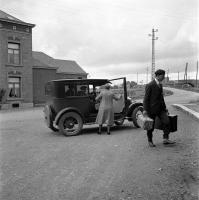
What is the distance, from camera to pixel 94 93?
1153cm

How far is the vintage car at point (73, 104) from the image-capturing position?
11.0 meters

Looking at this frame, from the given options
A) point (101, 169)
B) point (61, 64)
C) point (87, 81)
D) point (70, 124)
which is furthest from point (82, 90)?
point (61, 64)

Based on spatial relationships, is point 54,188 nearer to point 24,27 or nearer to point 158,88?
point 158,88

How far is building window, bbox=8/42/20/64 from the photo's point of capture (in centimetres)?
3559

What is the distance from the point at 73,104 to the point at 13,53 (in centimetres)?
2654

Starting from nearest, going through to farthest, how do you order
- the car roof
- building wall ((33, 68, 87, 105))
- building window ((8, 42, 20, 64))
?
the car roof → building window ((8, 42, 20, 64)) → building wall ((33, 68, 87, 105))

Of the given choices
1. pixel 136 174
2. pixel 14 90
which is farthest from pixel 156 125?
pixel 14 90

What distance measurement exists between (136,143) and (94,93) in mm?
3410

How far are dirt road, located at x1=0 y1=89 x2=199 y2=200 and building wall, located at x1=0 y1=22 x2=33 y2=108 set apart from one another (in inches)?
1046

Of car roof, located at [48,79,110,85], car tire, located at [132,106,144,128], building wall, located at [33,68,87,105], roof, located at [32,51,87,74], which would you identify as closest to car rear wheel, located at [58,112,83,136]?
car roof, located at [48,79,110,85]

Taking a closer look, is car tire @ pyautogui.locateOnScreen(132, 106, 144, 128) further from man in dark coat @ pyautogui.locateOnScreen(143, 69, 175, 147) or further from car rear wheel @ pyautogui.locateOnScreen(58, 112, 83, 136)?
man in dark coat @ pyautogui.locateOnScreen(143, 69, 175, 147)

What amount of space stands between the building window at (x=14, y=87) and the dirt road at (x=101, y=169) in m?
27.1

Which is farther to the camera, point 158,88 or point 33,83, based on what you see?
point 33,83

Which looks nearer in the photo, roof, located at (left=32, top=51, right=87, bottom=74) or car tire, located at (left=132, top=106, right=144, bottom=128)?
car tire, located at (left=132, top=106, right=144, bottom=128)
